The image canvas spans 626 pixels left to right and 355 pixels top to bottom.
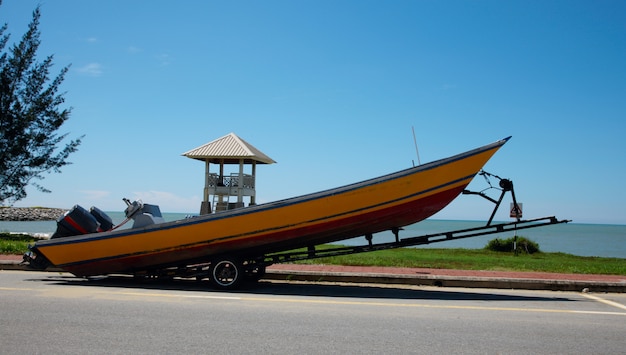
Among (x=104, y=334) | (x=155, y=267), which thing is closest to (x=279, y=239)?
(x=155, y=267)

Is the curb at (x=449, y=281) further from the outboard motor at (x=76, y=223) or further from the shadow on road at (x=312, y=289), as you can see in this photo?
the outboard motor at (x=76, y=223)

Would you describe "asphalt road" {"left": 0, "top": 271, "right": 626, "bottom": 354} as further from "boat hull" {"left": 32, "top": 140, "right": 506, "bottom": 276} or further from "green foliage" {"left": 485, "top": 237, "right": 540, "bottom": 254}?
"green foliage" {"left": 485, "top": 237, "right": 540, "bottom": 254}

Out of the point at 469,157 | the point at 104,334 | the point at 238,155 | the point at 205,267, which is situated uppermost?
the point at 238,155

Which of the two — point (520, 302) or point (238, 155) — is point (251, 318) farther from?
point (238, 155)

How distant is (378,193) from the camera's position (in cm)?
856

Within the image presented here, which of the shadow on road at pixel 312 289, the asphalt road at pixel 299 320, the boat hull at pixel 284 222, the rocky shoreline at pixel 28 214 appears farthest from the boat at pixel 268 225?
the rocky shoreline at pixel 28 214

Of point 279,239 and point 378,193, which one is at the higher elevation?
point 378,193

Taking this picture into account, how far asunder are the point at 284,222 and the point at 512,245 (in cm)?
1539

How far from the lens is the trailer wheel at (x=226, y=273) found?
8.72 m

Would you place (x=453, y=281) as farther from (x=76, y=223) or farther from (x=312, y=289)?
(x=76, y=223)

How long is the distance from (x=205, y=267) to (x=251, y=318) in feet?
11.0

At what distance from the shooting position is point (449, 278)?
981 cm

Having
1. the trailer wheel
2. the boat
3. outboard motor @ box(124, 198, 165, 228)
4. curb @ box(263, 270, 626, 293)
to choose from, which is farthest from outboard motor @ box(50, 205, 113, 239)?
curb @ box(263, 270, 626, 293)

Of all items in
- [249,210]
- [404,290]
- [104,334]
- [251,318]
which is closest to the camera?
[104,334]
